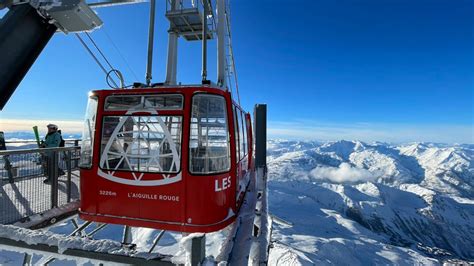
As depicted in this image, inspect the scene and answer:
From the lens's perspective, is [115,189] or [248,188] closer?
[115,189]

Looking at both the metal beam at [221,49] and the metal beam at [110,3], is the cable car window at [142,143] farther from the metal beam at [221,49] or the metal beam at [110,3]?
the metal beam at [110,3]

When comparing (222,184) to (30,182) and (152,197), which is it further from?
(30,182)

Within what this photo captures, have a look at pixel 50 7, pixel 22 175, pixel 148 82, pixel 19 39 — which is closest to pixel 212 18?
pixel 148 82

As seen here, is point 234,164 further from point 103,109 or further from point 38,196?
point 38,196

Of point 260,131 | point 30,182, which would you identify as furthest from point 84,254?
point 260,131

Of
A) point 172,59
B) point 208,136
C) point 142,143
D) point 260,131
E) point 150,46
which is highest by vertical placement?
point 172,59

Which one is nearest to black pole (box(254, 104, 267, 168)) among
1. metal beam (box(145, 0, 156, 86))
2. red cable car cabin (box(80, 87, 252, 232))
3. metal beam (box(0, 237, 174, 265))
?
red cable car cabin (box(80, 87, 252, 232))
